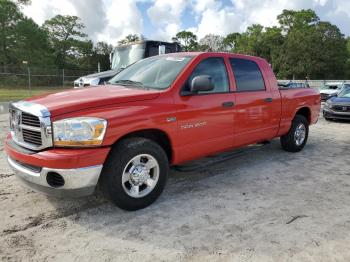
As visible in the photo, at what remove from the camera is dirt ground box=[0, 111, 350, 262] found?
3.12 meters

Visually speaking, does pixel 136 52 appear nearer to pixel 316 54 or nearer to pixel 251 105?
pixel 251 105

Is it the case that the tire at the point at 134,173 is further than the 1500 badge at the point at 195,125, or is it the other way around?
the 1500 badge at the point at 195,125

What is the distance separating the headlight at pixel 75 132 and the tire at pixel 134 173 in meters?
0.34

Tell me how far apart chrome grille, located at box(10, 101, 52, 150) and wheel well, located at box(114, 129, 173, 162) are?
2.83ft

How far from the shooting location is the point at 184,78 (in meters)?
4.36

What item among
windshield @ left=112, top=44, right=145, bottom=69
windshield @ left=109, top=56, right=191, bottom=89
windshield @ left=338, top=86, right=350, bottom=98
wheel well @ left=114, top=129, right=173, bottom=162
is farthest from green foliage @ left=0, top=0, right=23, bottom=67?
wheel well @ left=114, top=129, right=173, bottom=162

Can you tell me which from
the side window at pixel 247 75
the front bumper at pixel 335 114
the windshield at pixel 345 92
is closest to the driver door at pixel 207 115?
the side window at pixel 247 75

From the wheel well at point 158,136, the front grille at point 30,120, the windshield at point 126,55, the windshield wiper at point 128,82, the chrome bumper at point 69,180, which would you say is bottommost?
the chrome bumper at point 69,180

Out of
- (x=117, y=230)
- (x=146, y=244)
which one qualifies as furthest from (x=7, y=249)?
(x=146, y=244)

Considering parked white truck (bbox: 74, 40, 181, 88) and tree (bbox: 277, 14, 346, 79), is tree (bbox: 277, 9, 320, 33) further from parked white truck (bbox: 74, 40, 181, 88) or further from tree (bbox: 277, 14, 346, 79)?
parked white truck (bbox: 74, 40, 181, 88)

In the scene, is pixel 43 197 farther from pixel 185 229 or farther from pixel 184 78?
pixel 184 78

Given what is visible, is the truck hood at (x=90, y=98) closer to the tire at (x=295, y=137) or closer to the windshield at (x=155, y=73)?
the windshield at (x=155, y=73)

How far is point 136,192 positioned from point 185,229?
0.73 meters

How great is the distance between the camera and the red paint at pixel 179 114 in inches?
137
